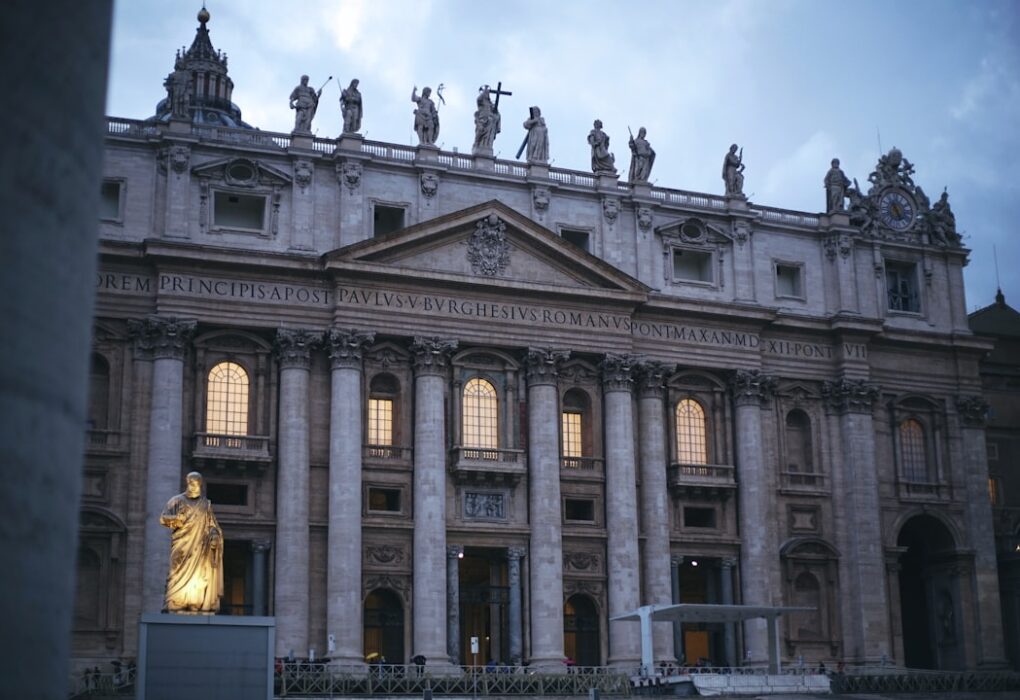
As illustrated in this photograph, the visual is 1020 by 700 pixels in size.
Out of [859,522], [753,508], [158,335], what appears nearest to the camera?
[158,335]

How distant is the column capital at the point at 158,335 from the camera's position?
4662 centimetres

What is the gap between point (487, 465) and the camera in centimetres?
4956

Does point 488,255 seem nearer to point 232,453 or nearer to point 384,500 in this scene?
point 384,500

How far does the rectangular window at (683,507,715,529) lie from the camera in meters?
53.8

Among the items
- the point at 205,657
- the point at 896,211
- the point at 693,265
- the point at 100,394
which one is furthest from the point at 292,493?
the point at 896,211

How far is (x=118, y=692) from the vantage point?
128 ft

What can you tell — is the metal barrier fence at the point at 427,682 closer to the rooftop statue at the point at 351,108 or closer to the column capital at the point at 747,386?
the column capital at the point at 747,386

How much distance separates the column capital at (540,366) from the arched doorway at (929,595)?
17383mm

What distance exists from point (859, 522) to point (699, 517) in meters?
6.49

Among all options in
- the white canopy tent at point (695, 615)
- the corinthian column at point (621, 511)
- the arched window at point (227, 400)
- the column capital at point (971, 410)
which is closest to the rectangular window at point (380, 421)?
the arched window at point (227, 400)

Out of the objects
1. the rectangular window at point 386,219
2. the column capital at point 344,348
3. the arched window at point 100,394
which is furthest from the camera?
the rectangular window at point 386,219

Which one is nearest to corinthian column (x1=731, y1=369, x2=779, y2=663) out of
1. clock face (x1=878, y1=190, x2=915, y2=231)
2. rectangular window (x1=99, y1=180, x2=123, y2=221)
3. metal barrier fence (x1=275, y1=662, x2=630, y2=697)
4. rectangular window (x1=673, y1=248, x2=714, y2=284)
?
rectangular window (x1=673, y1=248, x2=714, y2=284)

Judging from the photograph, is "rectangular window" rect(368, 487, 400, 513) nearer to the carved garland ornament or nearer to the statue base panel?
the carved garland ornament

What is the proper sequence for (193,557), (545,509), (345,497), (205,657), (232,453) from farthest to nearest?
(545,509), (345,497), (232,453), (193,557), (205,657)
